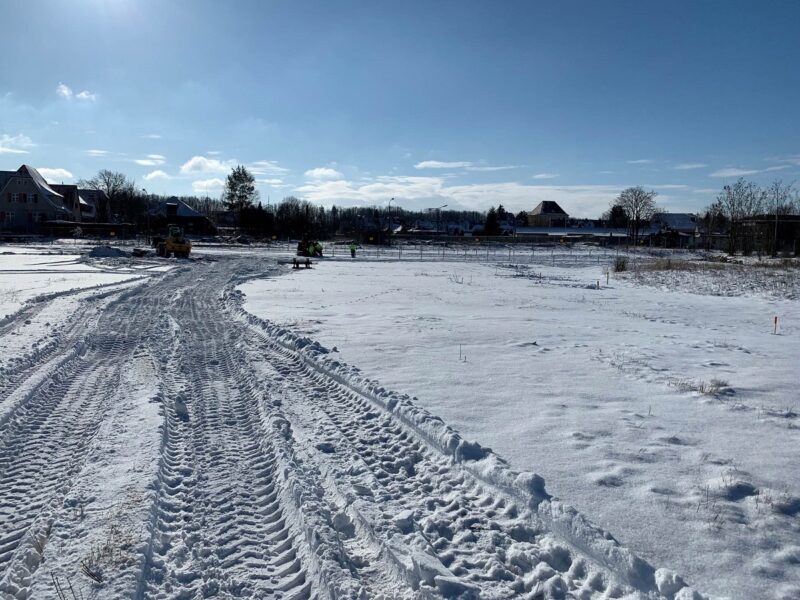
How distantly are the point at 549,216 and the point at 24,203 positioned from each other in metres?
122

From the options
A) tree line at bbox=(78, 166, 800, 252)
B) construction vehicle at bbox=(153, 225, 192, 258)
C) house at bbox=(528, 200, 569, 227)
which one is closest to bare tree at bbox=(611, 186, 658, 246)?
tree line at bbox=(78, 166, 800, 252)

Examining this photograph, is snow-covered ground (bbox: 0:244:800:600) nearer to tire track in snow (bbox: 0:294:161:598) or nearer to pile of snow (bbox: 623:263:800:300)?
tire track in snow (bbox: 0:294:161:598)

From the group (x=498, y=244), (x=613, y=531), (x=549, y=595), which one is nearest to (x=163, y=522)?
(x=549, y=595)

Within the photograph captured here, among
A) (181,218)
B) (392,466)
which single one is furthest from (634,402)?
(181,218)

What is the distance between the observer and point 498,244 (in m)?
84.5

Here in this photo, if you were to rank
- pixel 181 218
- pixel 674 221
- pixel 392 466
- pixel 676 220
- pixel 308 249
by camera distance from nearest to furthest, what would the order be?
pixel 392 466 → pixel 308 249 → pixel 181 218 → pixel 674 221 → pixel 676 220

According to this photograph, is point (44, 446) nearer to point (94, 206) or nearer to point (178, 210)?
point (178, 210)

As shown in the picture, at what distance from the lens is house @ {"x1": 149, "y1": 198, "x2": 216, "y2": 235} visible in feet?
306

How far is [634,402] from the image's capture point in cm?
760

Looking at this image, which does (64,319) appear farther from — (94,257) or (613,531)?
(94,257)

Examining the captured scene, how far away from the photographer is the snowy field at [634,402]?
4289 mm

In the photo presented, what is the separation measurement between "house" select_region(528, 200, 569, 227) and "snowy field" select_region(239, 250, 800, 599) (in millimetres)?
139949

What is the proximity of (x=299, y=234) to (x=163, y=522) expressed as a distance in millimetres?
91457

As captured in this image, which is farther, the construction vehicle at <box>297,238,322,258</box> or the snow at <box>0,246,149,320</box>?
the construction vehicle at <box>297,238,322,258</box>
